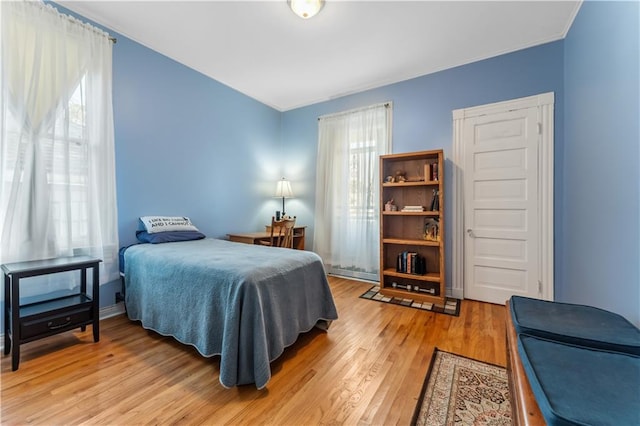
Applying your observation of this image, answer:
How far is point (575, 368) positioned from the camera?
0.86 metres

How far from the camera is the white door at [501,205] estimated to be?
273 cm

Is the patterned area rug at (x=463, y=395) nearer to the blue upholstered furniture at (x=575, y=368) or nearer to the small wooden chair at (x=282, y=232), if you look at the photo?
the blue upholstered furniture at (x=575, y=368)

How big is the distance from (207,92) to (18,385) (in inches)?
127

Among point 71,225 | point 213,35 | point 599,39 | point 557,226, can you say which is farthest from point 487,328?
point 213,35

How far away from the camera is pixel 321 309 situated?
222 centimetres

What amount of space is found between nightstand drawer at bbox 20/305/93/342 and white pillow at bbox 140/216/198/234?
0.89 m

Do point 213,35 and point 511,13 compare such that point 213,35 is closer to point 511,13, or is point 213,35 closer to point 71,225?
point 71,225

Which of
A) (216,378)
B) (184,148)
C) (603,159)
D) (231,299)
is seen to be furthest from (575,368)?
(184,148)

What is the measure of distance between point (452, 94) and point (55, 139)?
13.1 feet

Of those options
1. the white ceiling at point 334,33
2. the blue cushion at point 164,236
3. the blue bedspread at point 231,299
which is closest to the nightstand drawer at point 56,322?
the blue bedspread at point 231,299

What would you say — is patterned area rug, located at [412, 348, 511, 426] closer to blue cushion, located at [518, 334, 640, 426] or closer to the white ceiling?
blue cushion, located at [518, 334, 640, 426]

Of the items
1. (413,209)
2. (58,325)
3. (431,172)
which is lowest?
(58,325)

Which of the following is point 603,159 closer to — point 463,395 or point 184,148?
point 463,395

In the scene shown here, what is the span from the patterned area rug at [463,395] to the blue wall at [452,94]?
5.19 feet
